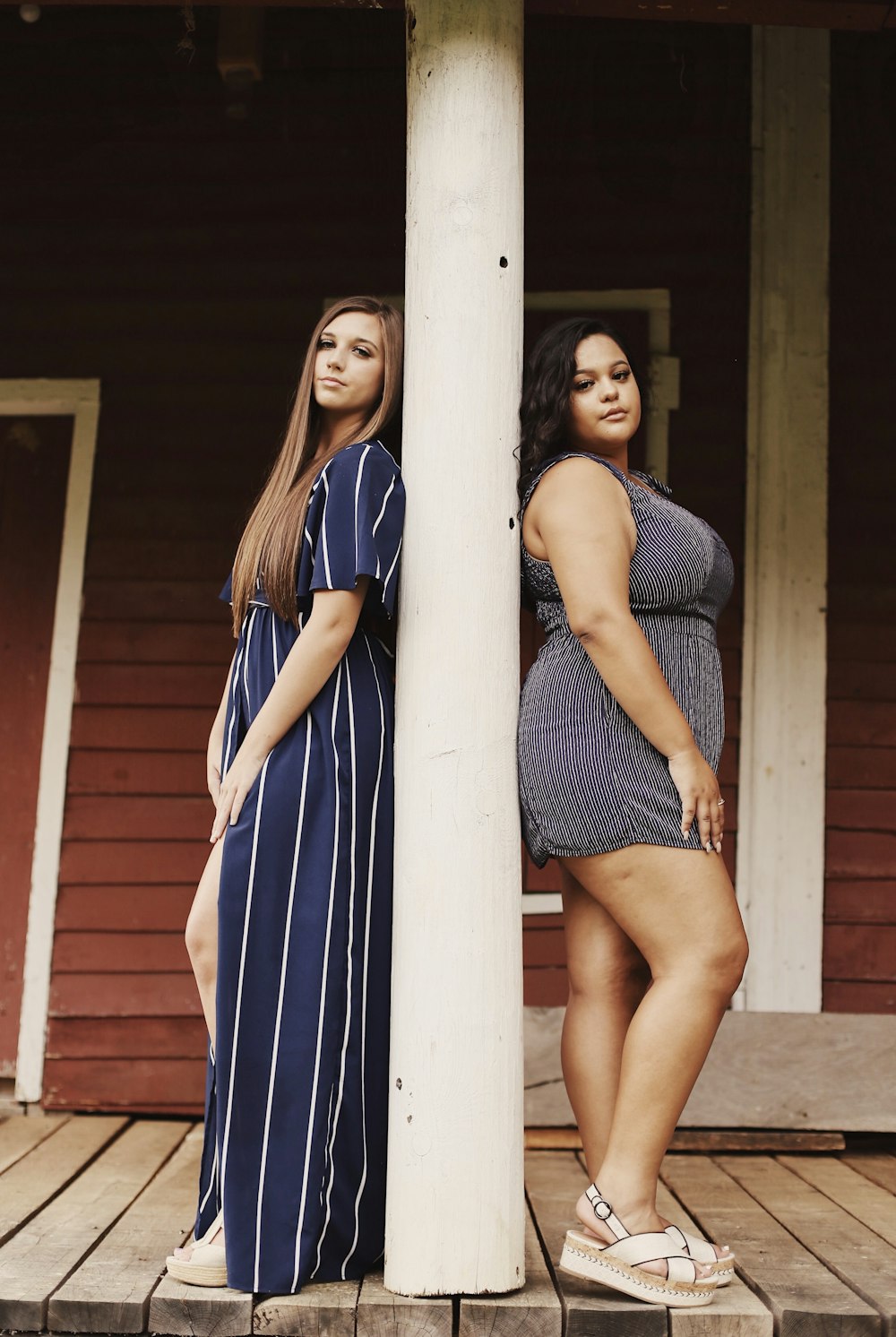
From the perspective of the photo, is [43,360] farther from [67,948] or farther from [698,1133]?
[698,1133]

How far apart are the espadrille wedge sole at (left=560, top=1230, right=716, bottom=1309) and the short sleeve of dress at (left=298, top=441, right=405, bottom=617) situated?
44.2 inches

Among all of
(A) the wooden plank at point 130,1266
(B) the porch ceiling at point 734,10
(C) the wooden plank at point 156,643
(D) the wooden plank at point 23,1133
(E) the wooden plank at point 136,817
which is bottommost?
(D) the wooden plank at point 23,1133

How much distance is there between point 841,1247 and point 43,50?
4047 mm

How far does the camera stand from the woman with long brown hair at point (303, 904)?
209 centimetres

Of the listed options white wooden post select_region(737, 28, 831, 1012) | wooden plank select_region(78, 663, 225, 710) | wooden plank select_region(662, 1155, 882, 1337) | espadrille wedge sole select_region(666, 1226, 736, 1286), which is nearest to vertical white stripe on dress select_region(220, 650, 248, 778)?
espadrille wedge sole select_region(666, 1226, 736, 1286)

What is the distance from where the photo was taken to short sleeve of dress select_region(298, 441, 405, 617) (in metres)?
2.14

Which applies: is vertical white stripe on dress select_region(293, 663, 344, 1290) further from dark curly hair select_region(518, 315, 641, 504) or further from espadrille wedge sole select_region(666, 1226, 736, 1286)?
espadrille wedge sole select_region(666, 1226, 736, 1286)

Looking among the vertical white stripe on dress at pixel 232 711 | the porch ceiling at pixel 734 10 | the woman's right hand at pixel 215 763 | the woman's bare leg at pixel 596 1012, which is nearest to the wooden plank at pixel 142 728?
the woman's right hand at pixel 215 763

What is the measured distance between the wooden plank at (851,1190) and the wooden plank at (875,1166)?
2 cm

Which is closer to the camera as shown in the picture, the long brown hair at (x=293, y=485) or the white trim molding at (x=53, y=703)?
the long brown hair at (x=293, y=485)

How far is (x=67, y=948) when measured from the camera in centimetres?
369

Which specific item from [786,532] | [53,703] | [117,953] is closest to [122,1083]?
[117,953]

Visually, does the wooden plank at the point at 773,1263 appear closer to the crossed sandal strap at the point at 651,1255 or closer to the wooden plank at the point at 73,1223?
the crossed sandal strap at the point at 651,1255

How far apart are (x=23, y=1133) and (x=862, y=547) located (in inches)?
116
